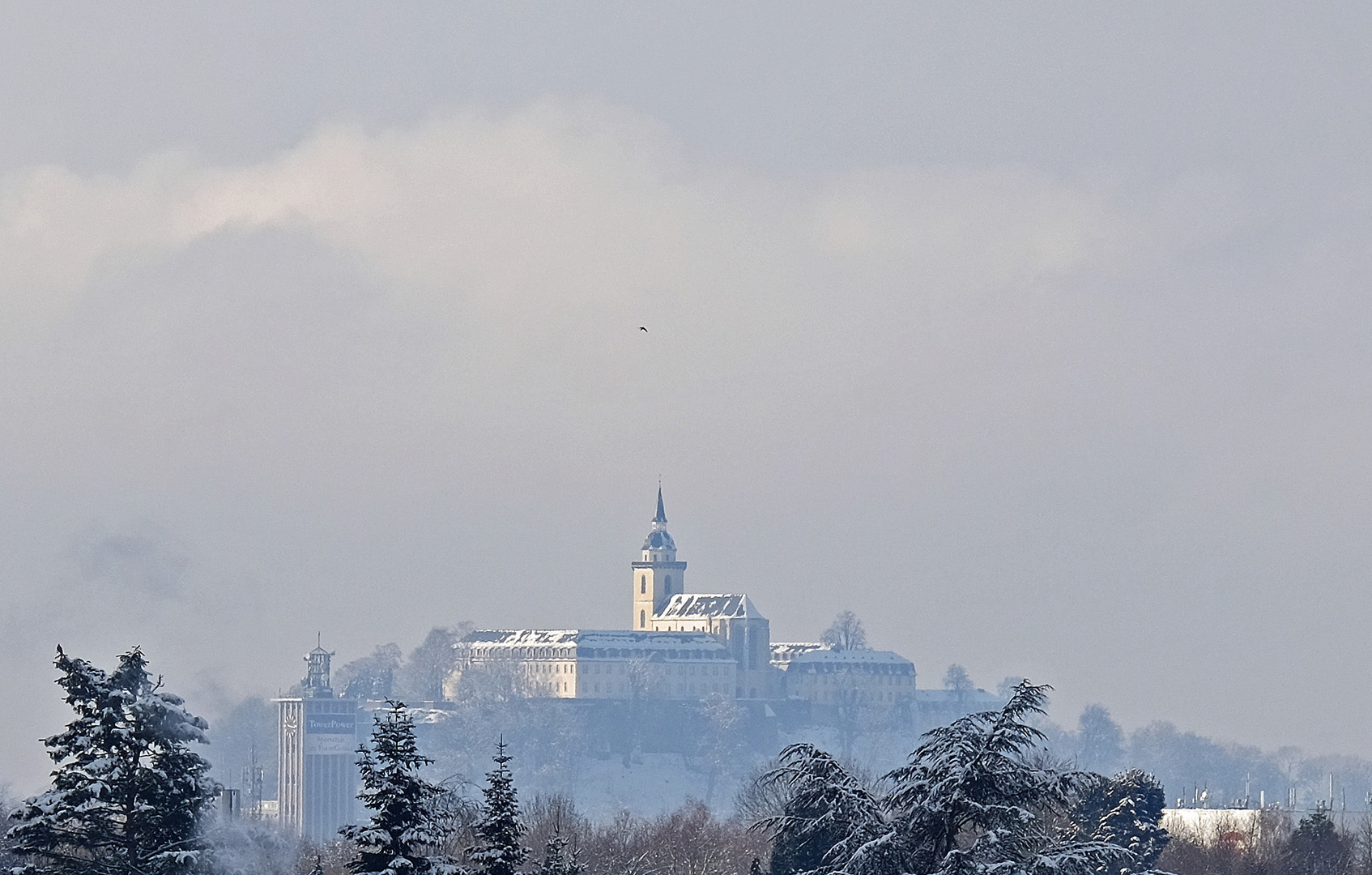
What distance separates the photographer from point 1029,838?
21.5 m

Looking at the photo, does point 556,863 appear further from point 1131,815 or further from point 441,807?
point 1131,815

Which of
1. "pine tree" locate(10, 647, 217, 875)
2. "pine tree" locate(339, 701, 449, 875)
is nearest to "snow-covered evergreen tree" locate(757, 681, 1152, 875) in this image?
"pine tree" locate(339, 701, 449, 875)

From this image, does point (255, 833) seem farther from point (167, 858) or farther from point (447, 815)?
point (447, 815)

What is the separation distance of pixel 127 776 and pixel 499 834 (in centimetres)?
345

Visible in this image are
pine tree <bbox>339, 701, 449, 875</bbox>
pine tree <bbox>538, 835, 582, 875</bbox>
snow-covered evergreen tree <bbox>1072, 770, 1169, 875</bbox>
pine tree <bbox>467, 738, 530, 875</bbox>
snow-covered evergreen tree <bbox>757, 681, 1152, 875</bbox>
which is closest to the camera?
snow-covered evergreen tree <bbox>757, 681, 1152, 875</bbox>

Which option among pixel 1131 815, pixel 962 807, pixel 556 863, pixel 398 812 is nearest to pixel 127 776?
pixel 398 812

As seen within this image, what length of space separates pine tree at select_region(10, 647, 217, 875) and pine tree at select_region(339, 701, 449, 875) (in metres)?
1.95

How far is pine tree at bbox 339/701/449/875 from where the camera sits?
21.9 metres

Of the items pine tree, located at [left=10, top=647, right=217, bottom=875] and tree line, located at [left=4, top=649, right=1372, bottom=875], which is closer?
tree line, located at [left=4, top=649, right=1372, bottom=875]

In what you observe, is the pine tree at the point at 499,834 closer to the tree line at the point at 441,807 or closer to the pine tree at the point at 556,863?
the tree line at the point at 441,807

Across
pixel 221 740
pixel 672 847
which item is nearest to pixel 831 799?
pixel 672 847

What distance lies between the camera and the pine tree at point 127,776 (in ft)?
75.8

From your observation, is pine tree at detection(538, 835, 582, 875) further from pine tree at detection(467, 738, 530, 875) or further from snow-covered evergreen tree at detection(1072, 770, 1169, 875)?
snow-covered evergreen tree at detection(1072, 770, 1169, 875)

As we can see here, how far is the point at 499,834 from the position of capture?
74.8ft
